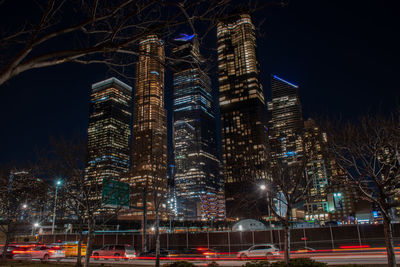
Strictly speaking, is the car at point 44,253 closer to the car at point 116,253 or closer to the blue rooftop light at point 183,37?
the car at point 116,253

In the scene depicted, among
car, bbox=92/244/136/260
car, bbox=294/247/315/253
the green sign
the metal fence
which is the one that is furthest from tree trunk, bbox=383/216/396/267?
car, bbox=92/244/136/260

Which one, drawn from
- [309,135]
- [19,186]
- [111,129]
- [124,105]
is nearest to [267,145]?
[309,135]

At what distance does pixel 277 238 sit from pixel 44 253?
23.8 metres

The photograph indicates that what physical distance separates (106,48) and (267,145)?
17.5 metres

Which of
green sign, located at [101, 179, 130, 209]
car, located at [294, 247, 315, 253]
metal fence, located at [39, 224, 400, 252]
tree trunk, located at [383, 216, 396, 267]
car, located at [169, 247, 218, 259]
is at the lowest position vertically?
car, located at [169, 247, 218, 259]

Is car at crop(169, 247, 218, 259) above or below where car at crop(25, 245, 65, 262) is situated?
below

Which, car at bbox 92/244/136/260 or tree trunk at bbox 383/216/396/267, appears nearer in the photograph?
tree trunk at bbox 383/216/396/267

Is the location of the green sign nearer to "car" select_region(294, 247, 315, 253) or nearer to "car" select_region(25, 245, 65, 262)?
"car" select_region(25, 245, 65, 262)

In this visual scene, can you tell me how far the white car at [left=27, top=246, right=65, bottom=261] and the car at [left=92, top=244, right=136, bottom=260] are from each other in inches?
137

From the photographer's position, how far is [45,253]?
92.6ft

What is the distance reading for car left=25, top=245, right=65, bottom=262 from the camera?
27.9 m

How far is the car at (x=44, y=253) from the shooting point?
91.6 ft

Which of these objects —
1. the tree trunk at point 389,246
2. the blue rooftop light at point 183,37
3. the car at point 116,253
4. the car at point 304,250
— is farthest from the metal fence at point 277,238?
the blue rooftop light at point 183,37

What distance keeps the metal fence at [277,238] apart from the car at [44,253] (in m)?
8.34
